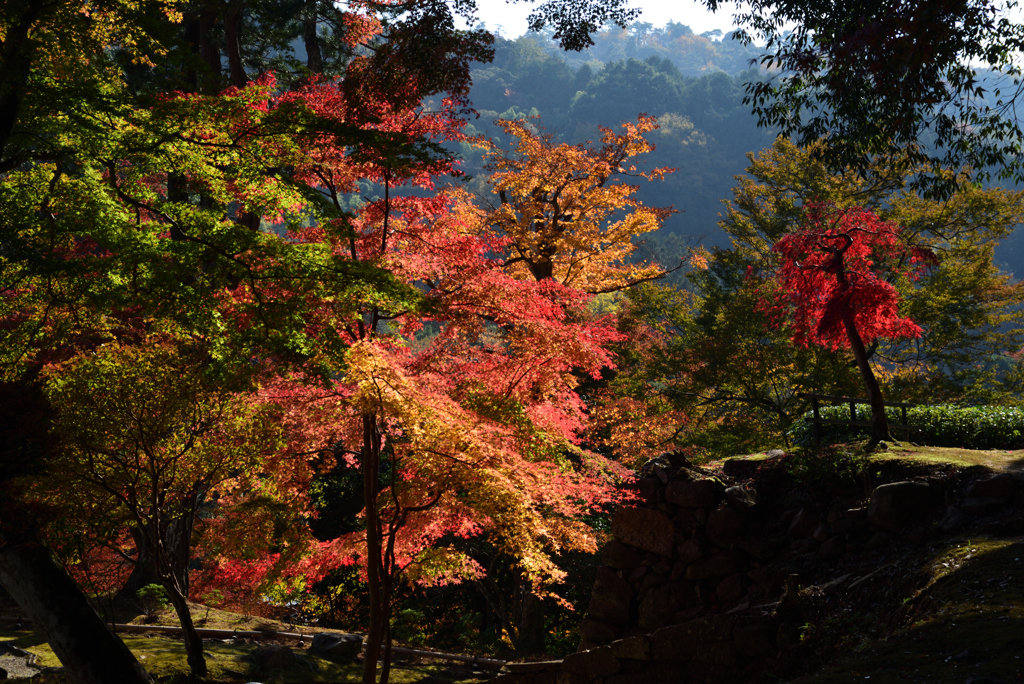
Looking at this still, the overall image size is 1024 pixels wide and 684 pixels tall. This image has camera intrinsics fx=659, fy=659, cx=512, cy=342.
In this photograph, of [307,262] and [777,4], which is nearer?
[307,262]

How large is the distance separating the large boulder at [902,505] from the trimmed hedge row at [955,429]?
268cm

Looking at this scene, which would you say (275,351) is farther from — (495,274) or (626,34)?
(626,34)

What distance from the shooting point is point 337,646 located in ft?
36.5

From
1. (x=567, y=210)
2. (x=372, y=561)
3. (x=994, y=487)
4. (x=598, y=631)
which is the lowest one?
(x=598, y=631)

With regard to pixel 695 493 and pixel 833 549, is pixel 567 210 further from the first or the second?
pixel 833 549

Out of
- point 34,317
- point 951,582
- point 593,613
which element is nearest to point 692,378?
point 593,613

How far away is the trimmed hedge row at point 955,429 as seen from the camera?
9.70 m

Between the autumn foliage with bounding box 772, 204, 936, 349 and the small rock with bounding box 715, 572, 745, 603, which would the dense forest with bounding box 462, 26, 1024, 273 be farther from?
the small rock with bounding box 715, 572, 745, 603

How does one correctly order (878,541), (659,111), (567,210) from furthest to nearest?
1. (659,111)
2. (567,210)
3. (878,541)

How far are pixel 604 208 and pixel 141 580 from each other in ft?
44.4

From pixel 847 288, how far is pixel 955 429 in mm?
2741

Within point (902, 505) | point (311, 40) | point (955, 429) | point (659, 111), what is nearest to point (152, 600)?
point (311, 40)

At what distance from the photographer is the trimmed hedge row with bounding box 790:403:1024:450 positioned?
9703 millimetres

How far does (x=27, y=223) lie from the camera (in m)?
7.22
